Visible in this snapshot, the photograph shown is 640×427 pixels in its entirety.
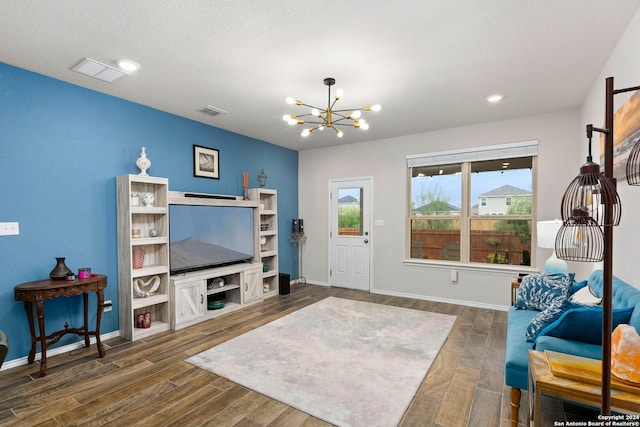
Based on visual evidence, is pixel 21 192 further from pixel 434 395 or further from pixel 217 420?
pixel 434 395

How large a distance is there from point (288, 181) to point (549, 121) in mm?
4221

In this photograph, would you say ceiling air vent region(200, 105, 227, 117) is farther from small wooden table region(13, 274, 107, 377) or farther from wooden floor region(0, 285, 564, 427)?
wooden floor region(0, 285, 564, 427)

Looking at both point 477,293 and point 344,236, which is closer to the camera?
point 477,293

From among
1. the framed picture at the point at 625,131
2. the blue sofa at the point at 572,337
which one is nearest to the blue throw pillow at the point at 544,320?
the blue sofa at the point at 572,337

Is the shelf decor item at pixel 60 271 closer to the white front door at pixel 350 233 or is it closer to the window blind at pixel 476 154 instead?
the white front door at pixel 350 233

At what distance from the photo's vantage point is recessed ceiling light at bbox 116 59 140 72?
2692 millimetres

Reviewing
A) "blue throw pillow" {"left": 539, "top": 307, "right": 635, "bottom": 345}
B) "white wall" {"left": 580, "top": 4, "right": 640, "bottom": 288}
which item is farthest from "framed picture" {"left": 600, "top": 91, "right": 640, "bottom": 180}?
"blue throw pillow" {"left": 539, "top": 307, "right": 635, "bottom": 345}

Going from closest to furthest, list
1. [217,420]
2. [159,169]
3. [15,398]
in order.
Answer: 1. [217,420]
2. [15,398]
3. [159,169]

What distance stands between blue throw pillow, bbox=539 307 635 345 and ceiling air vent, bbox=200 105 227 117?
12.9 ft

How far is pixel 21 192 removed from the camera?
113 inches

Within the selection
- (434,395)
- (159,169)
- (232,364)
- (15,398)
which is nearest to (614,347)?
(434,395)

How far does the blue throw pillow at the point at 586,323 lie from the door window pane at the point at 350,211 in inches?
157

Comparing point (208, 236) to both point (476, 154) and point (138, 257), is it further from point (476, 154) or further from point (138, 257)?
point (476, 154)

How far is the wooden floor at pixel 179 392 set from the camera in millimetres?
2072
